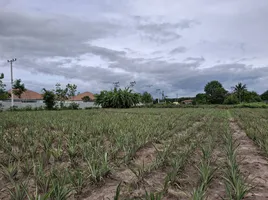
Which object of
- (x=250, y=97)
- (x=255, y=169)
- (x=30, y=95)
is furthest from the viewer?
(x=250, y=97)

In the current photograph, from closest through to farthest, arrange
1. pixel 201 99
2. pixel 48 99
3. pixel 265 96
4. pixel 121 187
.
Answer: pixel 121 187 < pixel 48 99 < pixel 201 99 < pixel 265 96

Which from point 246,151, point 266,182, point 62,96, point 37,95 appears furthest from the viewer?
point 37,95

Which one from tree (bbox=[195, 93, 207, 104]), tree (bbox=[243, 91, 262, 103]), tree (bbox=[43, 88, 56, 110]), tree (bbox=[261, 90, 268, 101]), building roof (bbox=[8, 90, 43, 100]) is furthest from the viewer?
tree (bbox=[261, 90, 268, 101])

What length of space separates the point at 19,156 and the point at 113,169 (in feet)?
4.65

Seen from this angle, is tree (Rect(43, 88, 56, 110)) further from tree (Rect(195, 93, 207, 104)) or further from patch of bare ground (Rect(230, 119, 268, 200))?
tree (Rect(195, 93, 207, 104))

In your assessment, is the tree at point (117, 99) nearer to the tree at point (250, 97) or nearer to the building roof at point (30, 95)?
the building roof at point (30, 95)

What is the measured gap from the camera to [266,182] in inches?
94.7

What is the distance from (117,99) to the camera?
28.5m

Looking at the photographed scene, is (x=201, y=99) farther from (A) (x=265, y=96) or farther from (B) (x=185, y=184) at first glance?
(B) (x=185, y=184)

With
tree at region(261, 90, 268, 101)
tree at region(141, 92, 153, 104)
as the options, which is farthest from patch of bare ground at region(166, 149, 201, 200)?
tree at region(261, 90, 268, 101)

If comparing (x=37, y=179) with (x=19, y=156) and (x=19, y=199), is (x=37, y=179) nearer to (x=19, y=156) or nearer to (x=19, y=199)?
(x=19, y=199)

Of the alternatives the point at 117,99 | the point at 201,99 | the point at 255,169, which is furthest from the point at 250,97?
the point at 255,169

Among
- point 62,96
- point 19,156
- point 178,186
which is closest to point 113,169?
point 178,186

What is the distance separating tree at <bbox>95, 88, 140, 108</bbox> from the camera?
2855 cm
